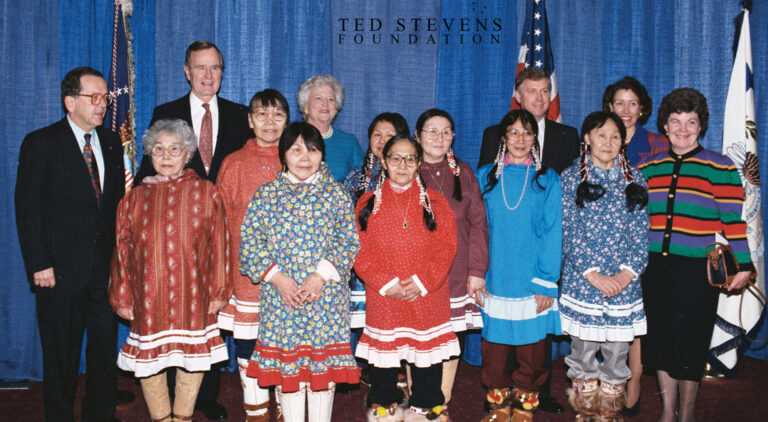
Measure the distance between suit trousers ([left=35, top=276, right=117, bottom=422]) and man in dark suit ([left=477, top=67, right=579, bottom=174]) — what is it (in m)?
2.30

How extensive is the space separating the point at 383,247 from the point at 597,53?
103 inches

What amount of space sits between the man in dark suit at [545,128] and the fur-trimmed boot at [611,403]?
1279 mm

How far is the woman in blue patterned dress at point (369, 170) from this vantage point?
299cm

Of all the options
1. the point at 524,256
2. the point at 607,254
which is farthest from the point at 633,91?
the point at 524,256

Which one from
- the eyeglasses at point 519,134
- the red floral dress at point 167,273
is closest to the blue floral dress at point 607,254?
the eyeglasses at point 519,134

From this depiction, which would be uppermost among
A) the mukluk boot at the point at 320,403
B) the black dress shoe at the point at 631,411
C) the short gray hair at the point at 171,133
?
the short gray hair at the point at 171,133

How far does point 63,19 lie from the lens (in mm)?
3623

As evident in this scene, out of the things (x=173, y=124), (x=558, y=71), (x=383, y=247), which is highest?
(x=558, y=71)

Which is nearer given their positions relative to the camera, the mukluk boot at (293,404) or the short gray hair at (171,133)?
the mukluk boot at (293,404)

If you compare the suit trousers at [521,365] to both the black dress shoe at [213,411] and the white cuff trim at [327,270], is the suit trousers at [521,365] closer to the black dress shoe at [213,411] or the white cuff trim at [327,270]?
the white cuff trim at [327,270]

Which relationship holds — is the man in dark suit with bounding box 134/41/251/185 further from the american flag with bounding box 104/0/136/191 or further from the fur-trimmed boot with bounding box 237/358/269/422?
the fur-trimmed boot with bounding box 237/358/269/422

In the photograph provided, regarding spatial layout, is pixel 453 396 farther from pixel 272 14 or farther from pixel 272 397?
pixel 272 14

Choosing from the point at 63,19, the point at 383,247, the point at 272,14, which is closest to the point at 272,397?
the point at 383,247

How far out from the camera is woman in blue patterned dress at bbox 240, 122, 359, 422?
7.85 feet
